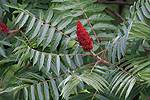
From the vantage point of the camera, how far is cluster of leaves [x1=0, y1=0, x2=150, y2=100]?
1629 mm

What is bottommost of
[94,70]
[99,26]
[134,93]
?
[134,93]

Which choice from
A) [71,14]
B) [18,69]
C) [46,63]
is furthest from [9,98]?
[71,14]

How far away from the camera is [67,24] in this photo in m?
1.91

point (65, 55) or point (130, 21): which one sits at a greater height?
point (130, 21)

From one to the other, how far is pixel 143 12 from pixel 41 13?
0.48 meters

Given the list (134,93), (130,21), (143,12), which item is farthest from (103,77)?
(143,12)

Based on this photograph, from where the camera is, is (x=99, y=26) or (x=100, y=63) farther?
(x=99, y=26)

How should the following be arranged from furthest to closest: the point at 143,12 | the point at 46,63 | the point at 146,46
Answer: the point at 146,46 < the point at 143,12 < the point at 46,63

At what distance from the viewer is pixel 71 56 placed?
1790 mm

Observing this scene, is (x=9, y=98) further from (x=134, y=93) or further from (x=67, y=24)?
(x=134, y=93)

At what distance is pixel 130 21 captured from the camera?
5.81 feet

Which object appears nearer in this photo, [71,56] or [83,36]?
[83,36]

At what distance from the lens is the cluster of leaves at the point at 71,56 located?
5.34 ft

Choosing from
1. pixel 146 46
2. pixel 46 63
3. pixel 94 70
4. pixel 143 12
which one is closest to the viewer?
pixel 94 70
